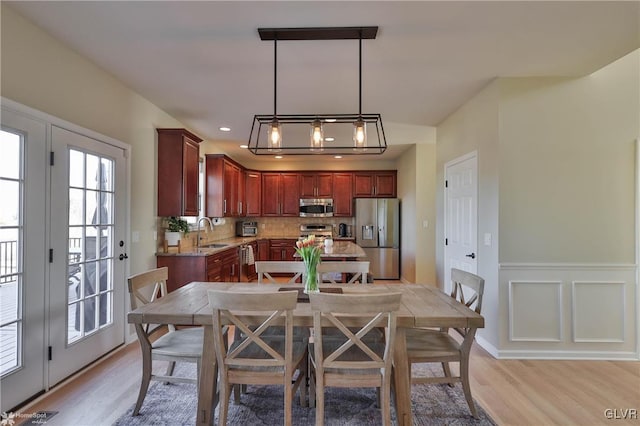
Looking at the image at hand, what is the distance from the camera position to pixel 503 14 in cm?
210

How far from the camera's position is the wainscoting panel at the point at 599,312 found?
3.00 metres

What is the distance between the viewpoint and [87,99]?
2.77 meters

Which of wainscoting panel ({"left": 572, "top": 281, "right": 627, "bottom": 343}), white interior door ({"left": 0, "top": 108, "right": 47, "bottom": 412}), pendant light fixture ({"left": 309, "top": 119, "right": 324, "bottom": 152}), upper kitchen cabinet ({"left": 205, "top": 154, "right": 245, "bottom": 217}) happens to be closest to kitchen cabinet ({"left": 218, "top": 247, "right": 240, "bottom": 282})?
upper kitchen cabinet ({"left": 205, "top": 154, "right": 245, "bottom": 217})

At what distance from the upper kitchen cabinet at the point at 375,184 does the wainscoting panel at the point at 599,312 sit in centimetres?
443

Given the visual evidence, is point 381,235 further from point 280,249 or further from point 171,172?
point 171,172

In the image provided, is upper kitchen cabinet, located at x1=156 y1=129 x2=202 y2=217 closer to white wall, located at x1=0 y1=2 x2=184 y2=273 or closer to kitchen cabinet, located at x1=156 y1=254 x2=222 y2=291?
white wall, located at x1=0 y1=2 x2=184 y2=273

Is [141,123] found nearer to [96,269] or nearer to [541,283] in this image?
[96,269]

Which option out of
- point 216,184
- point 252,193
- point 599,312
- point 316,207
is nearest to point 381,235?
point 316,207

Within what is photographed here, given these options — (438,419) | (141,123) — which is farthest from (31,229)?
(438,419)

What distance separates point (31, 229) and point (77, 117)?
970 mm

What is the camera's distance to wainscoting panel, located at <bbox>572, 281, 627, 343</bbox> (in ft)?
9.83

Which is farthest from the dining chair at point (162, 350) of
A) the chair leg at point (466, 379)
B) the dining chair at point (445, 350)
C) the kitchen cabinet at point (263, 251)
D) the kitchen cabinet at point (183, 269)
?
the kitchen cabinet at point (263, 251)

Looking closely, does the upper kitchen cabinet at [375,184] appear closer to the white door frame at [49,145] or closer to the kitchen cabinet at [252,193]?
the kitchen cabinet at [252,193]

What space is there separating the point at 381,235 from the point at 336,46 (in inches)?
183
